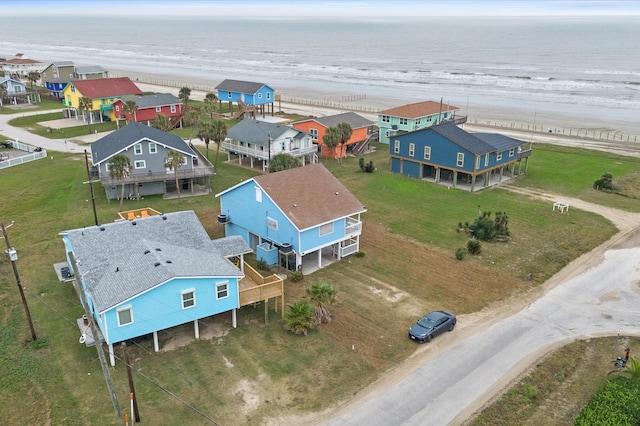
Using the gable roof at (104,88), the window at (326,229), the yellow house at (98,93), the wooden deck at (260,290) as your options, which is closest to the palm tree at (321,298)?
the wooden deck at (260,290)

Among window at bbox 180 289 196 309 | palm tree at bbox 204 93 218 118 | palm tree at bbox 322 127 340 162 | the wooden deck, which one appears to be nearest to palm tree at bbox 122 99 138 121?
palm tree at bbox 204 93 218 118

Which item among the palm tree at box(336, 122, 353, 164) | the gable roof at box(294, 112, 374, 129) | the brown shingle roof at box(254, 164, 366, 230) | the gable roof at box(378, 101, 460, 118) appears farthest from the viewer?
the gable roof at box(378, 101, 460, 118)

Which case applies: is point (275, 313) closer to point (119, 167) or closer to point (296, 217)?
point (296, 217)

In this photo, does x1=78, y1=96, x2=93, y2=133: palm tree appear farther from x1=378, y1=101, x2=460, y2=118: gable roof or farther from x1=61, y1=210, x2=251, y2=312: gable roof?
x1=61, y1=210, x2=251, y2=312: gable roof

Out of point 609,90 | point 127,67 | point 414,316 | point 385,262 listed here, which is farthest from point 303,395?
point 127,67

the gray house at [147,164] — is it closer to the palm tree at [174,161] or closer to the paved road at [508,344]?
the palm tree at [174,161]

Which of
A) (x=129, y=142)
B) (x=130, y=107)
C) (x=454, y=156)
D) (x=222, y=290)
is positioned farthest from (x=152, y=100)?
(x=222, y=290)
